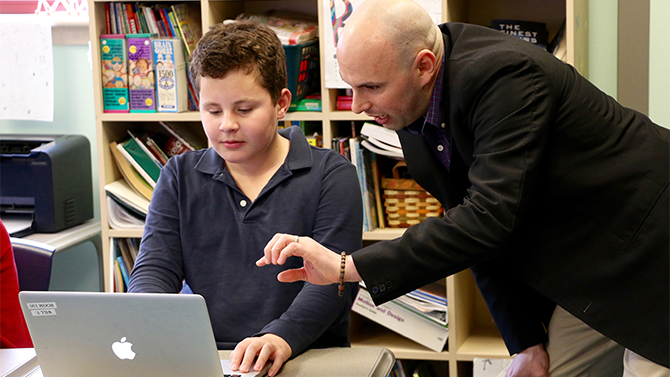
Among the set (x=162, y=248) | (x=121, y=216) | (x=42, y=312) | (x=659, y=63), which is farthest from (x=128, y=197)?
(x=659, y=63)

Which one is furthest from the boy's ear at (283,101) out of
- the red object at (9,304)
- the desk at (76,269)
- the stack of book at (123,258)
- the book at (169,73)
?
the desk at (76,269)

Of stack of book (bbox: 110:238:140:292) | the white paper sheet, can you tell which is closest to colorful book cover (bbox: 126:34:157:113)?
stack of book (bbox: 110:238:140:292)

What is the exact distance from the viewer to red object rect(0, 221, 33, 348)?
1.31 m

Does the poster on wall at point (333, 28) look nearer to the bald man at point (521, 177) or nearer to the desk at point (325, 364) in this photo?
the bald man at point (521, 177)

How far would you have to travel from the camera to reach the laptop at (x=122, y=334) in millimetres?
872

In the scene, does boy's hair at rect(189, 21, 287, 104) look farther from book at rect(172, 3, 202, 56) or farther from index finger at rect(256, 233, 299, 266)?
book at rect(172, 3, 202, 56)

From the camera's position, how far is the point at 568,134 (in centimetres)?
105

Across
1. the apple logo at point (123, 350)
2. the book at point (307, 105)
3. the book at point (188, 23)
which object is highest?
the book at point (188, 23)

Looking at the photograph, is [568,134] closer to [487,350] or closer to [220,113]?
[220,113]

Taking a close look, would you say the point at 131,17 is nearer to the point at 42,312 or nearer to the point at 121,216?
the point at 121,216

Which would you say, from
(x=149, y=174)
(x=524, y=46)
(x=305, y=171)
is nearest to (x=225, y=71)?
(x=305, y=171)

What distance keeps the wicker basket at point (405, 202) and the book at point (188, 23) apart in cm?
79

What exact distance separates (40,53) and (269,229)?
5.56ft

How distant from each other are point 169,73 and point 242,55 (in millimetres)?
925
